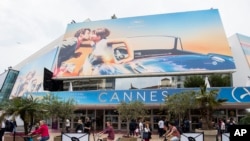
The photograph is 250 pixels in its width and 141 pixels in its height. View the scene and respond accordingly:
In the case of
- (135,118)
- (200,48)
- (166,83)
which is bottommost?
(135,118)

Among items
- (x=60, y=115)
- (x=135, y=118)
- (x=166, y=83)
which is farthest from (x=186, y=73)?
(x=60, y=115)

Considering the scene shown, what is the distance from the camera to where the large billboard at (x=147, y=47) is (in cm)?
3703

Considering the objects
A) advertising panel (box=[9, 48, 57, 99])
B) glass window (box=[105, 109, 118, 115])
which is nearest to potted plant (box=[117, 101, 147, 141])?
glass window (box=[105, 109, 118, 115])

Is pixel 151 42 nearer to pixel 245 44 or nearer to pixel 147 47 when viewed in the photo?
pixel 147 47

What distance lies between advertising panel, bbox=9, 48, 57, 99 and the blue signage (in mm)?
11608

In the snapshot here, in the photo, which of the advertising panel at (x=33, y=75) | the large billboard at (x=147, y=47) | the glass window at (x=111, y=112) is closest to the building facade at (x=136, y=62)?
the large billboard at (x=147, y=47)

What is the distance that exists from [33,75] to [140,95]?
70.0 ft

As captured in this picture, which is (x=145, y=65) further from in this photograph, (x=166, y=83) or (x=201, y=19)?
(x=201, y=19)

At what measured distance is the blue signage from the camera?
2994cm

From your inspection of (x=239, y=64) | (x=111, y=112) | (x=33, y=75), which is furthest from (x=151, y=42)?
(x=33, y=75)

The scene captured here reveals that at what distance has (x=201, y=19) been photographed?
39844 millimetres

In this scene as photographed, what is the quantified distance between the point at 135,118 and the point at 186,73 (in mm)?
9943

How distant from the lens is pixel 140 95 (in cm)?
3231

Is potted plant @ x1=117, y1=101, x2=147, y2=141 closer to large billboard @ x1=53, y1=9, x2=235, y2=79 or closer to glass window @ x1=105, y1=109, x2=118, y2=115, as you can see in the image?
glass window @ x1=105, y1=109, x2=118, y2=115
